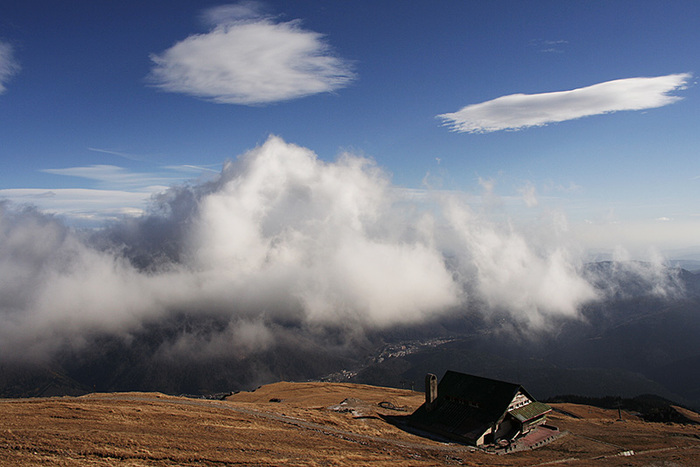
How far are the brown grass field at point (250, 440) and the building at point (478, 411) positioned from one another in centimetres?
460

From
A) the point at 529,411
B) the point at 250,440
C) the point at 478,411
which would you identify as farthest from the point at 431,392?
the point at 250,440

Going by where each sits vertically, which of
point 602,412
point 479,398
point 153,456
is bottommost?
point 602,412

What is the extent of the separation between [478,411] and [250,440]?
4181 centimetres

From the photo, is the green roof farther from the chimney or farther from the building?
the chimney

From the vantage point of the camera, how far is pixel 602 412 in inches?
Result: 5118

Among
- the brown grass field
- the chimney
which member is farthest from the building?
the brown grass field

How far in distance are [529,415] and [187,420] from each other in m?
57.3

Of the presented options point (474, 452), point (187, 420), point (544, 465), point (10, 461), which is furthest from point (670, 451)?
point (10, 461)

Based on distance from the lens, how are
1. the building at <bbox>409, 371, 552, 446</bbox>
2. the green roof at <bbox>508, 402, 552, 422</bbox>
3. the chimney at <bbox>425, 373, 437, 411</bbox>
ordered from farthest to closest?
1. the chimney at <bbox>425, 373, 437, 411</bbox>
2. the green roof at <bbox>508, 402, 552, 422</bbox>
3. the building at <bbox>409, 371, 552, 446</bbox>

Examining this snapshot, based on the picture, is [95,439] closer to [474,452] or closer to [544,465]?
[474,452]

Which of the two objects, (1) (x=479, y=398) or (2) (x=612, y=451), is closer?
(2) (x=612, y=451)

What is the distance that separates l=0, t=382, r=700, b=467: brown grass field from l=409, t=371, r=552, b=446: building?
4.60 m

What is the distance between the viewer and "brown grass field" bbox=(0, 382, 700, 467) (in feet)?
138

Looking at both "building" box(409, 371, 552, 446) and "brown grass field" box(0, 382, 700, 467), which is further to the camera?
"building" box(409, 371, 552, 446)
